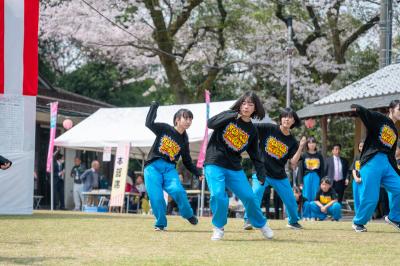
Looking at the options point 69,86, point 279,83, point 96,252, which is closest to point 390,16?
point 279,83

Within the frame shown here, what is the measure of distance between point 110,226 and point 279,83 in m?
19.9

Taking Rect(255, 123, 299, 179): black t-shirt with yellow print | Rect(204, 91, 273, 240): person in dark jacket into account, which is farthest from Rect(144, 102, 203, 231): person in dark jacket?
Rect(204, 91, 273, 240): person in dark jacket

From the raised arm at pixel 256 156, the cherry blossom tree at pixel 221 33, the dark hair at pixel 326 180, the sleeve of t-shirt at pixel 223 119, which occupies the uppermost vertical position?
the cherry blossom tree at pixel 221 33

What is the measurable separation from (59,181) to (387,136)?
16.7 m

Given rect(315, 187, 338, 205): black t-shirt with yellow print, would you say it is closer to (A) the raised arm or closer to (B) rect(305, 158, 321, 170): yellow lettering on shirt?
(B) rect(305, 158, 321, 170): yellow lettering on shirt

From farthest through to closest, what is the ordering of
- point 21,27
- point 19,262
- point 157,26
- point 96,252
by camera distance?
point 157,26 < point 21,27 < point 96,252 < point 19,262

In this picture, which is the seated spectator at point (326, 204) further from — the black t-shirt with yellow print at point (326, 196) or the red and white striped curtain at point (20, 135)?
the red and white striped curtain at point (20, 135)

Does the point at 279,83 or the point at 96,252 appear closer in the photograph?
the point at 96,252

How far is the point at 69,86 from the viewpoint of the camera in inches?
1532

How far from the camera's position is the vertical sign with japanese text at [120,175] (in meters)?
22.2

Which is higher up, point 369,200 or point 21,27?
point 21,27

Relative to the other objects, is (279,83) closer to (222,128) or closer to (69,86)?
(69,86)

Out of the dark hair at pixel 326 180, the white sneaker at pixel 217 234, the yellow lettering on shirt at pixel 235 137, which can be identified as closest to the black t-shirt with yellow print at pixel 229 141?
the yellow lettering on shirt at pixel 235 137

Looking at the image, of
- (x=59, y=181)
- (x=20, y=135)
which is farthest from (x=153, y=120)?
(x=59, y=181)
